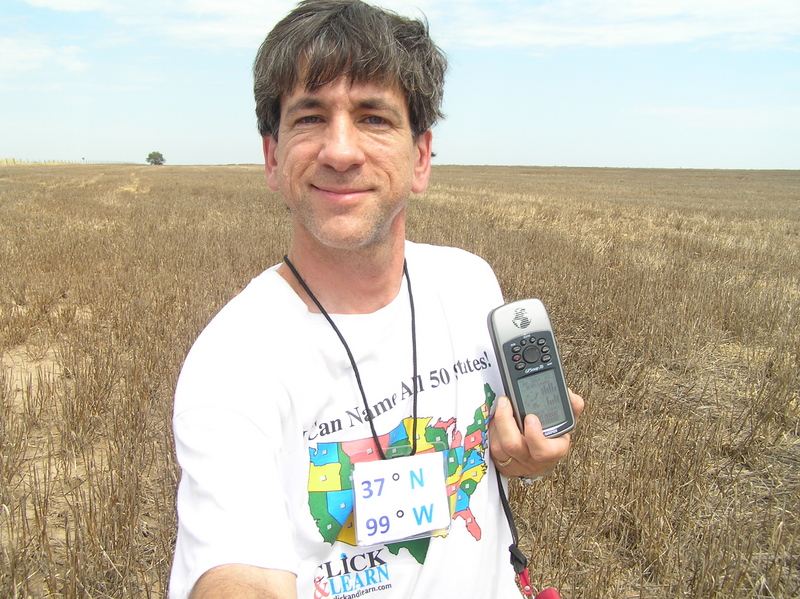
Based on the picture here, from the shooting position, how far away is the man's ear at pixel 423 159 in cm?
160

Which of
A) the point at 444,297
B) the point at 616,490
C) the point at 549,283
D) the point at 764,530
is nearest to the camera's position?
the point at 444,297

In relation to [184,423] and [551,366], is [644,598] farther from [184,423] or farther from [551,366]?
[184,423]

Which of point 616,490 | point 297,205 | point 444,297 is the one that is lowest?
point 616,490

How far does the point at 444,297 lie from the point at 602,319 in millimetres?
3632

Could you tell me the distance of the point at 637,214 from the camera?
14.3 meters

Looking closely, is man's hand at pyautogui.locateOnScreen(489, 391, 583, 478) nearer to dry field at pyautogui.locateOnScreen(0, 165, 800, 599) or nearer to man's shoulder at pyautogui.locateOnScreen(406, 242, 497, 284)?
man's shoulder at pyautogui.locateOnScreen(406, 242, 497, 284)

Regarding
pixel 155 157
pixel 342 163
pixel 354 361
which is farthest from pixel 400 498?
pixel 155 157

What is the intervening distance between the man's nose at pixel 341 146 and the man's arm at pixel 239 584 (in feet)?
2.90

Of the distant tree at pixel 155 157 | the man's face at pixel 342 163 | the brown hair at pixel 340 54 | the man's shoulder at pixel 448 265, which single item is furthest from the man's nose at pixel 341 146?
the distant tree at pixel 155 157

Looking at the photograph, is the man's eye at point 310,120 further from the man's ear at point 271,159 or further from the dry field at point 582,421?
the dry field at point 582,421

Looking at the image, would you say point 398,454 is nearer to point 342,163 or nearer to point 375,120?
point 342,163

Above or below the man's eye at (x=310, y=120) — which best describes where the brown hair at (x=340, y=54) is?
above

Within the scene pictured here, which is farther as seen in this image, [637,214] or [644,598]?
[637,214]

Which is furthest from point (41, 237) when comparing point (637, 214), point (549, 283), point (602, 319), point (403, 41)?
point (637, 214)
